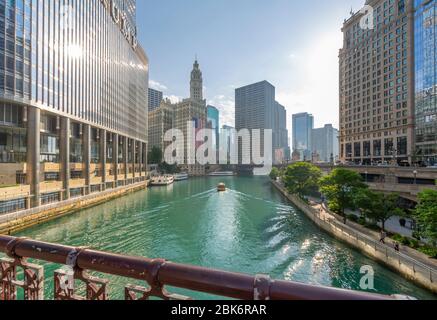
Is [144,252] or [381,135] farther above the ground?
[381,135]

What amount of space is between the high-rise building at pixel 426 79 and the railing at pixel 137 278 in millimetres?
77022

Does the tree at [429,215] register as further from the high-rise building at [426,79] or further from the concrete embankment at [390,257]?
the high-rise building at [426,79]

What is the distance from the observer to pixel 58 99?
133 ft

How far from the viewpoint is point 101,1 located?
2281 inches

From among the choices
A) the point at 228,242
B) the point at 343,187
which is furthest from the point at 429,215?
the point at 228,242

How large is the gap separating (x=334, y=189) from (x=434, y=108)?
51.5 metres

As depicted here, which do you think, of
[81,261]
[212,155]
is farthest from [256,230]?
[212,155]

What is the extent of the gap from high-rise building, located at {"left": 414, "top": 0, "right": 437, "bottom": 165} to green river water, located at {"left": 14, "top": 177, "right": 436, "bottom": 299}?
4841cm

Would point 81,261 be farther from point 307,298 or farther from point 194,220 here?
point 194,220

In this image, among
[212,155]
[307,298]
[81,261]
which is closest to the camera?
[307,298]

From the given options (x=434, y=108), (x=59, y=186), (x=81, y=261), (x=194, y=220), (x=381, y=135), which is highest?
(x=434, y=108)

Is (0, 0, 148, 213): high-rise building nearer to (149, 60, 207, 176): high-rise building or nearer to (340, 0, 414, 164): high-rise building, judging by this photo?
(340, 0, 414, 164): high-rise building

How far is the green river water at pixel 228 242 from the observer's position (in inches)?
712

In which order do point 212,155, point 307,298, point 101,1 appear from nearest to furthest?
point 307,298 < point 101,1 < point 212,155
